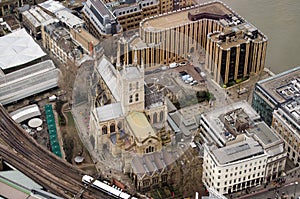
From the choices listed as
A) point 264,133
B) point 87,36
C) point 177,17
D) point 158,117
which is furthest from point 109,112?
point 177,17

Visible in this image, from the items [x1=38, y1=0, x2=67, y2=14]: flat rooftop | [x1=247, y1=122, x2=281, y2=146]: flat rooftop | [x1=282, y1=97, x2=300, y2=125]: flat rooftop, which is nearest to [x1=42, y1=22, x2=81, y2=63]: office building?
[x1=38, y1=0, x2=67, y2=14]: flat rooftop

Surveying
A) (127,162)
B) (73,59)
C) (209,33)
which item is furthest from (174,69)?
(127,162)

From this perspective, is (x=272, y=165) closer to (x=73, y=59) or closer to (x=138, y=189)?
(x=138, y=189)

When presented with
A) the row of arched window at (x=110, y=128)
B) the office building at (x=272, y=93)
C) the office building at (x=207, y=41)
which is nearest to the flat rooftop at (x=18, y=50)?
the office building at (x=207, y=41)

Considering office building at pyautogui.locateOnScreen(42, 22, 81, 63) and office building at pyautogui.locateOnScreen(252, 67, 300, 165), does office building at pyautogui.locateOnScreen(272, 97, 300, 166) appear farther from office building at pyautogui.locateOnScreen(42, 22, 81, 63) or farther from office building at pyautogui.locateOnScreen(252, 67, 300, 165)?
office building at pyautogui.locateOnScreen(42, 22, 81, 63)

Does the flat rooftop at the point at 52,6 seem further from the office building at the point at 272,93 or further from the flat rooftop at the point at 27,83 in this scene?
the office building at the point at 272,93

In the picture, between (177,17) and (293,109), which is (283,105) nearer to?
(293,109)
